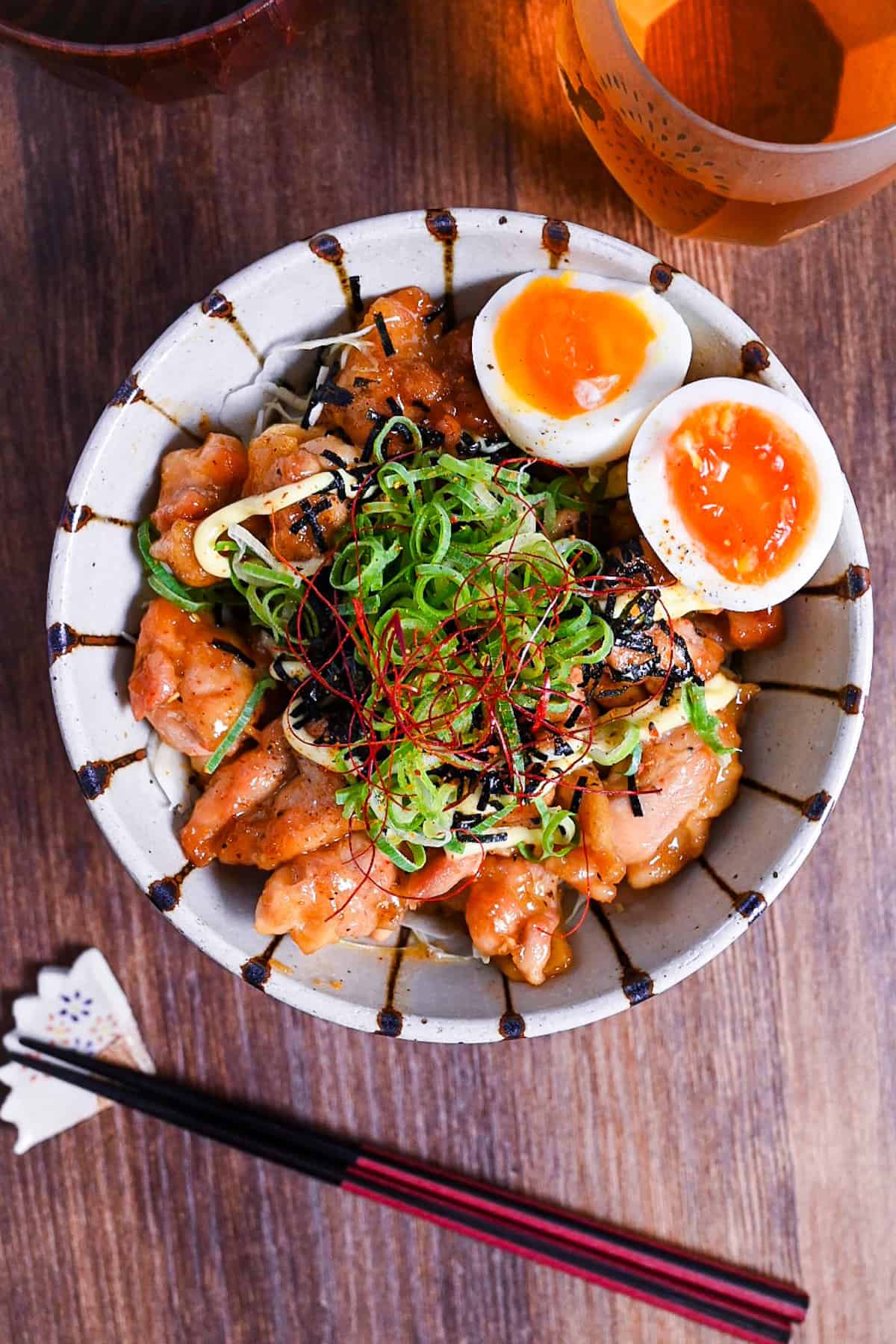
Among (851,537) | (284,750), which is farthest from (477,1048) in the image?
(851,537)

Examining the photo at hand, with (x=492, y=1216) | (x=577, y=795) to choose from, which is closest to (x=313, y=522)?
(x=577, y=795)

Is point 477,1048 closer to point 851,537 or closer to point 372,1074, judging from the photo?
point 372,1074

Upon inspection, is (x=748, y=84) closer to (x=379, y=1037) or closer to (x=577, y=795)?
(x=577, y=795)

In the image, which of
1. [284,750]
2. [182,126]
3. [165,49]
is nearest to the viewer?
[165,49]

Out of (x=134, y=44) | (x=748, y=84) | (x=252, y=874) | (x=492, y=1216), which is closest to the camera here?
(x=134, y=44)

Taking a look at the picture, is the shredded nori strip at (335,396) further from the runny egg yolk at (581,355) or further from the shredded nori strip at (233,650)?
the shredded nori strip at (233,650)

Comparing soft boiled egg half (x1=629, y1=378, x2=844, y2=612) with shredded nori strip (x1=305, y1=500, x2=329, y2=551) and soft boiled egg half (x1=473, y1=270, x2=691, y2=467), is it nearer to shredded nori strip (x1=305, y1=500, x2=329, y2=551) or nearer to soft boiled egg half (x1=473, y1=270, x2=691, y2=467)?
soft boiled egg half (x1=473, y1=270, x2=691, y2=467)
